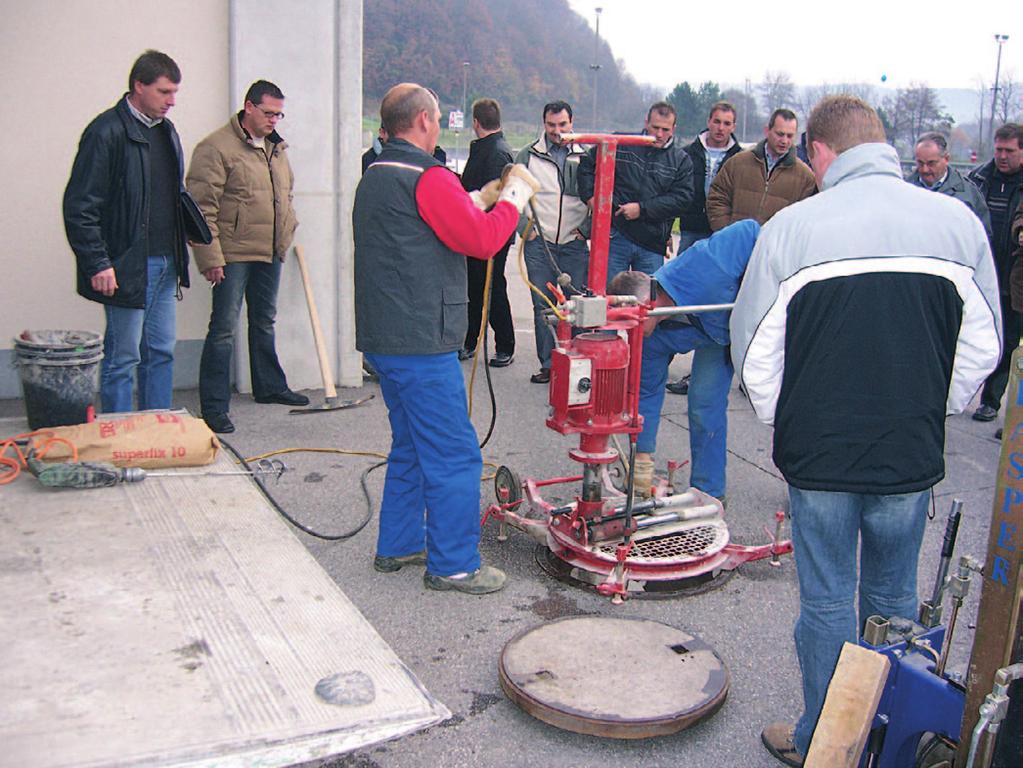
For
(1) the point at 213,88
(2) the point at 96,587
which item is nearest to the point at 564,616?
(2) the point at 96,587

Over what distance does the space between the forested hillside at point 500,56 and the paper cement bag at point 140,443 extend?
2960cm

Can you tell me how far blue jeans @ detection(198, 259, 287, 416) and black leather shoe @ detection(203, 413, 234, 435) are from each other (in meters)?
0.03

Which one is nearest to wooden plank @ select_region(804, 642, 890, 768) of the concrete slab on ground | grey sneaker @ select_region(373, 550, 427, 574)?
the concrete slab on ground

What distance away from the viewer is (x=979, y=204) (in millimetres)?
6664

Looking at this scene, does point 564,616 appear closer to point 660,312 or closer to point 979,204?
point 660,312

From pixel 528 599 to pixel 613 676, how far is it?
0.80m

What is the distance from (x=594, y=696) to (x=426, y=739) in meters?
0.56

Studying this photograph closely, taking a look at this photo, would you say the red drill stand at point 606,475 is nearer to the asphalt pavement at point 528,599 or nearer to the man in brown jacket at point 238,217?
the asphalt pavement at point 528,599

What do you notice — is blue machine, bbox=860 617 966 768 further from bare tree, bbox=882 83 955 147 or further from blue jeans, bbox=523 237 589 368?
bare tree, bbox=882 83 955 147

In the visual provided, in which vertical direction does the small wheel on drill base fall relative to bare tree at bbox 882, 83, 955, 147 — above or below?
below

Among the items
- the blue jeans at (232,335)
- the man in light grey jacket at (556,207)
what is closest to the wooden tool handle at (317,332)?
the blue jeans at (232,335)

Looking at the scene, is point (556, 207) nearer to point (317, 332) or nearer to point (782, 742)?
point (317, 332)

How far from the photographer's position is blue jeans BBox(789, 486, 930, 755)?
9.18ft

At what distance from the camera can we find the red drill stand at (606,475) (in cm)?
405
